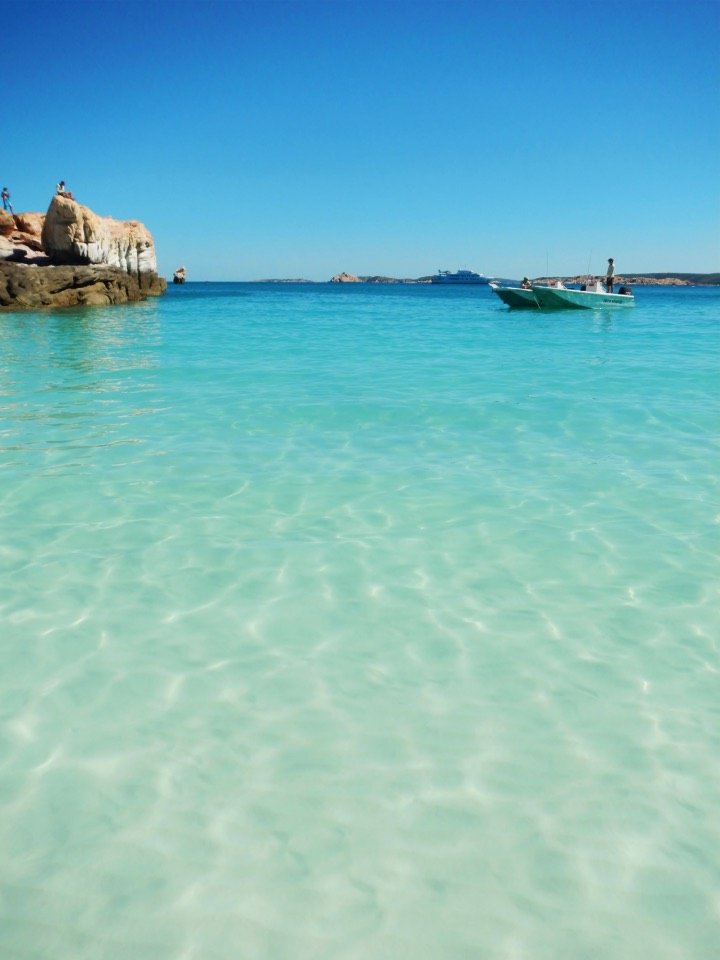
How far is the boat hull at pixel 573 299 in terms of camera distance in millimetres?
29047

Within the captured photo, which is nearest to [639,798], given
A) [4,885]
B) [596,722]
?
[596,722]

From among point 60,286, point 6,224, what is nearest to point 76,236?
point 60,286

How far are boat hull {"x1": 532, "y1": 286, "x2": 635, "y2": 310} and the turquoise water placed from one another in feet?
75.4

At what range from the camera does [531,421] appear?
9.02 m

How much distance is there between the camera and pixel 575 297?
29.6 metres

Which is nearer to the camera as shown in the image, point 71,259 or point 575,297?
point 575,297

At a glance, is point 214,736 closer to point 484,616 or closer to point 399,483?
point 484,616

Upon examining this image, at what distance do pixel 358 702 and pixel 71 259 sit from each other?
134 feet

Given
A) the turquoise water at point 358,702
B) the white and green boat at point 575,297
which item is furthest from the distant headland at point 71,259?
A: the turquoise water at point 358,702

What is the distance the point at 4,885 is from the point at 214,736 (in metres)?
0.91

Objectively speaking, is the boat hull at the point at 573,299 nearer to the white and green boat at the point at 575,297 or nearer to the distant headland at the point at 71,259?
the white and green boat at the point at 575,297

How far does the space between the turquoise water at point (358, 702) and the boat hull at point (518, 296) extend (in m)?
24.2

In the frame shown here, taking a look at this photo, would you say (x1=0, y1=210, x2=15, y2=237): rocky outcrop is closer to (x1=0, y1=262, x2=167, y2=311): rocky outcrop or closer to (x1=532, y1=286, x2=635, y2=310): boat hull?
(x1=0, y1=262, x2=167, y2=311): rocky outcrop

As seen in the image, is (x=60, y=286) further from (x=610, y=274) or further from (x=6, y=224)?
(x=610, y=274)
